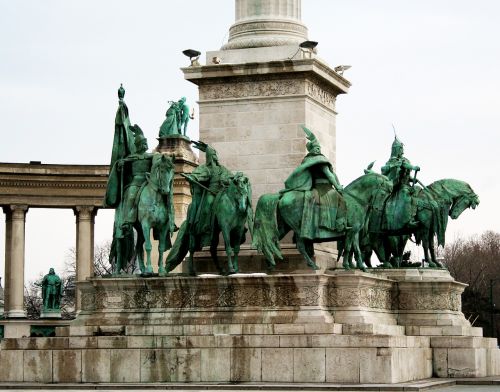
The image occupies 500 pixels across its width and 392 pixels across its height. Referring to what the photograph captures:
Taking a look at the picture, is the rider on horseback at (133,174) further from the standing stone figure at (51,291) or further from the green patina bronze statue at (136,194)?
the standing stone figure at (51,291)

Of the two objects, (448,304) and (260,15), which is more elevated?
(260,15)

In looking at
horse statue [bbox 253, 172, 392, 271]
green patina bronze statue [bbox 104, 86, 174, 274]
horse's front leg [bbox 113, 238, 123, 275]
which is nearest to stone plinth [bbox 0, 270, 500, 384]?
horse statue [bbox 253, 172, 392, 271]

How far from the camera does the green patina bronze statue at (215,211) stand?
40.2 meters

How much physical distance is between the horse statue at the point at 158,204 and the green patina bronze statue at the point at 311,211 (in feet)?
7.95

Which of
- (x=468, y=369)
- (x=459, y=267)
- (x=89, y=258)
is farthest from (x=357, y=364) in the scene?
(x=459, y=267)

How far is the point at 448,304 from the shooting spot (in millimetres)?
44000

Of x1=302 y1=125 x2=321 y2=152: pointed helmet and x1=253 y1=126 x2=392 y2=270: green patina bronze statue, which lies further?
x1=302 y1=125 x2=321 y2=152: pointed helmet

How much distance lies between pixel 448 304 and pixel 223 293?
7340 millimetres

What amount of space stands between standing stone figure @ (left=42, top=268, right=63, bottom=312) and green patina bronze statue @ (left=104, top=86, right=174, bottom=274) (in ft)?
116

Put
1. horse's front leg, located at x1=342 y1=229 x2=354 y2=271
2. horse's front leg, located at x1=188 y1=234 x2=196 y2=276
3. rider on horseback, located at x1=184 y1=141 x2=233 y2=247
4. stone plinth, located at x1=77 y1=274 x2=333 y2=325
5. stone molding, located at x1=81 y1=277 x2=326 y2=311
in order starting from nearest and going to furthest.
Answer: stone plinth, located at x1=77 y1=274 x2=333 y2=325
stone molding, located at x1=81 y1=277 x2=326 y2=311
horse's front leg, located at x1=342 y1=229 x2=354 y2=271
rider on horseback, located at x1=184 y1=141 x2=233 y2=247
horse's front leg, located at x1=188 y1=234 x2=196 y2=276

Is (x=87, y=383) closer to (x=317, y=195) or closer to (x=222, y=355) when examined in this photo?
(x=222, y=355)

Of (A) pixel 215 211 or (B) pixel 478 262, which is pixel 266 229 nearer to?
(A) pixel 215 211

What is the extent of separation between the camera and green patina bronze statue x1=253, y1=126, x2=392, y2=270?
40031mm

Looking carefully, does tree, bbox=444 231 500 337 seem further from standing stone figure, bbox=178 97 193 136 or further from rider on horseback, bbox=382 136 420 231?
rider on horseback, bbox=382 136 420 231
